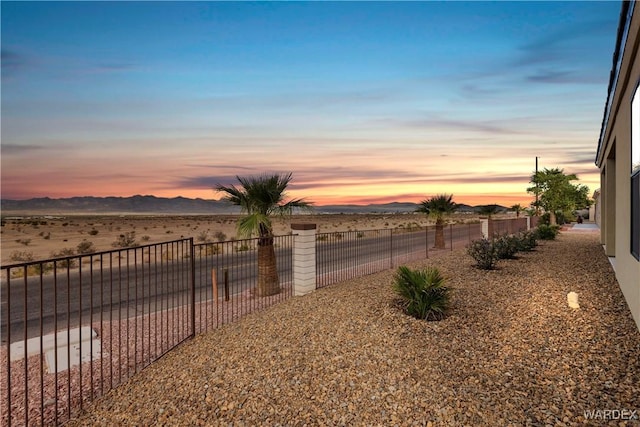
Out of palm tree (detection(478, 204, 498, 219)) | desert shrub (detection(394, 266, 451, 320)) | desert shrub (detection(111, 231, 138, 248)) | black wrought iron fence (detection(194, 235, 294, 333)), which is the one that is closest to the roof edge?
desert shrub (detection(394, 266, 451, 320))

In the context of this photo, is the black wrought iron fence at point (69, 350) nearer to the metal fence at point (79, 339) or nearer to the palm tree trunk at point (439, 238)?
the metal fence at point (79, 339)

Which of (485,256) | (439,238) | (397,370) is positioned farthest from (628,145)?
(439,238)

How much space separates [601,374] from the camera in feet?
16.4

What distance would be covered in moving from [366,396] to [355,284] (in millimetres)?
5695

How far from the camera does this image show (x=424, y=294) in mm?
7547

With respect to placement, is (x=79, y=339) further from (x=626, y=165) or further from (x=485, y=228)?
(x=485, y=228)

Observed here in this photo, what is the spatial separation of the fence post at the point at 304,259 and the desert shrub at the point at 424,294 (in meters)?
2.63

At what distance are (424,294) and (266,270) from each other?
466 cm

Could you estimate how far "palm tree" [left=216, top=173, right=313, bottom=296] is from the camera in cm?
1073

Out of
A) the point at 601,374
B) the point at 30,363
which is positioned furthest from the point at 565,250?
the point at 30,363

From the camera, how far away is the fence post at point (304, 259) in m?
10.0

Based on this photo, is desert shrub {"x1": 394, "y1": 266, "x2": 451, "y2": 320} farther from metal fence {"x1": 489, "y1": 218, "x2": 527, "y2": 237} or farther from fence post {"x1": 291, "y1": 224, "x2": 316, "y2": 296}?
metal fence {"x1": 489, "y1": 218, "x2": 527, "y2": 237}

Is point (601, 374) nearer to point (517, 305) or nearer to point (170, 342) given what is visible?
point (517, 305)

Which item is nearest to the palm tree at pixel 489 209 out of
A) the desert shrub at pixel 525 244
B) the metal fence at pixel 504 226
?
the metal fence at pixel 504 226
